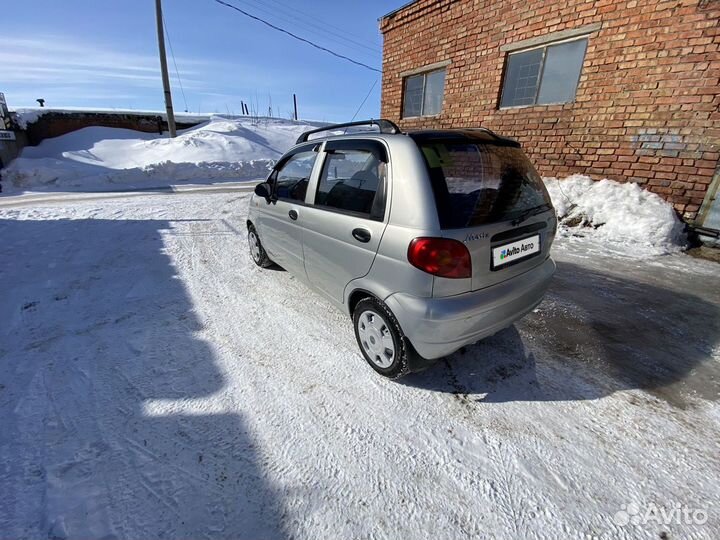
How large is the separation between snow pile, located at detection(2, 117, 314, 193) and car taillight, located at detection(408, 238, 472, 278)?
12.3 m

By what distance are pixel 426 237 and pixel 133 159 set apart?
15.5 meters

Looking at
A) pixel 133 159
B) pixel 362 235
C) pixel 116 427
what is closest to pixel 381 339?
pixel 362 235

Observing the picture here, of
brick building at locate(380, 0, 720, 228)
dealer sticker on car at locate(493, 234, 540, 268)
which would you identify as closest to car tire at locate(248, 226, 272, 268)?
dealer sticker on car at locate(493, 234, 540, 268)

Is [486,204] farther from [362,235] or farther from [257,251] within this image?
[257,251]

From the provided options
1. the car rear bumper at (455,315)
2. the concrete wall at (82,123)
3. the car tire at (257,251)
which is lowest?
the car tire at (257,251)

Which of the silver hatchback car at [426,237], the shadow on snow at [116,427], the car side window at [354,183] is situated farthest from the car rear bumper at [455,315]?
the shadow on snow at [116,427]

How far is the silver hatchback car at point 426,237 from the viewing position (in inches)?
74.9

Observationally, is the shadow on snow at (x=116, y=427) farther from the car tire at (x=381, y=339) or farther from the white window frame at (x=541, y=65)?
the white window frame at (x=541, y=65)

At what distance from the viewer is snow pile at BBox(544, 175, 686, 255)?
4844 millimetres

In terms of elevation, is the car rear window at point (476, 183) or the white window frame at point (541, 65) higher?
the white window frame at point (541, 65)

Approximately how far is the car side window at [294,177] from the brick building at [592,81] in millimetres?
5481

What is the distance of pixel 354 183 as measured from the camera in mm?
2426

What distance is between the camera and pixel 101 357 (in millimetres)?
2508

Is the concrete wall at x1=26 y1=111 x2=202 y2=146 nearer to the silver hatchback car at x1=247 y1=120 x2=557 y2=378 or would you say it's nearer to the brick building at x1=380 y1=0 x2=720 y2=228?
the brick building at x1=380 y1=0 x2=720 y2=228
